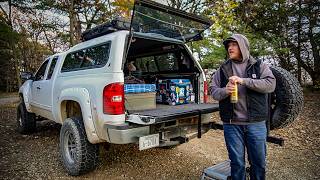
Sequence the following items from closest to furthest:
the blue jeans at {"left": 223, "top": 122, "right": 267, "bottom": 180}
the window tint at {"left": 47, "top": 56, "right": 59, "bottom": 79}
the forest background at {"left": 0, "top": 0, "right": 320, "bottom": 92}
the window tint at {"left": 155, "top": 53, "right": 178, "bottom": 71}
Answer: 1. the blue jeans at {"left": 223, "top": 122, "right": 267, "bottom": 180}
2. the window tint at {"left": 155, "top": 53, "right": 178, "bottom": 71}
3. the window tint at {"left": 47, "top": 56, "right": 59, "bottom": 79}
4. the forest background at {"left": 0, "top": 0, "right": 320, "bottom": 92}

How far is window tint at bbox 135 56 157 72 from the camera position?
5.69 meters

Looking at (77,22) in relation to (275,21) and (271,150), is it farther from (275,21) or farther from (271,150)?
(271,150)

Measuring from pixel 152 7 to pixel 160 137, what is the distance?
66.3 inches

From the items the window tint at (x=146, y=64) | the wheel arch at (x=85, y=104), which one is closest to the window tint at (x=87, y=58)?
the wheel arch at (x=85, y=104)

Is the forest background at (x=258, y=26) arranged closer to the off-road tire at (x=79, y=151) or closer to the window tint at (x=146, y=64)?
the window tint at (x=146, y=64)

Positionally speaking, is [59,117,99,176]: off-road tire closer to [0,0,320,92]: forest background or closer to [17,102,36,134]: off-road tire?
[17,102,36,134]: off-road tire

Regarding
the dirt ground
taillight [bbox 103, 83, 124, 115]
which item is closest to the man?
taillight [bbox 103, 83, 124, 115]

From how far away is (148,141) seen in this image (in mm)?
3404

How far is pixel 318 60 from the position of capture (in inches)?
395

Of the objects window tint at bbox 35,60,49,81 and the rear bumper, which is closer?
the rear bumper

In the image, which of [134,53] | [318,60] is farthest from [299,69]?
[134,53]

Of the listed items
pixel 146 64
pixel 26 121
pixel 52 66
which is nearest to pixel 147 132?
pixel 146 64

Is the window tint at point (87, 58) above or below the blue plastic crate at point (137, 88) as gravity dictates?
above

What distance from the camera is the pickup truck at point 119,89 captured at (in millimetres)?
3418
